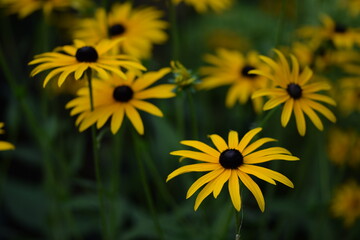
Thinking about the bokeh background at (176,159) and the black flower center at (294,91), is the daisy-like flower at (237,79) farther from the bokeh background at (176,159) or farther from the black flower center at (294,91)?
the black flower center at (294,91)

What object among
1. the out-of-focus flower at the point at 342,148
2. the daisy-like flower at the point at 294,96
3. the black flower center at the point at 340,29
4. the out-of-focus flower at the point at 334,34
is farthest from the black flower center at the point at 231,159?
the out-of-focus flower at the point at 342,148

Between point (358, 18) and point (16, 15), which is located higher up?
point (16, 15)

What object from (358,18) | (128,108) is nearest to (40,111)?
(128,108)

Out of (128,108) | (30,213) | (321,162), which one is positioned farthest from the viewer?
(30,213)

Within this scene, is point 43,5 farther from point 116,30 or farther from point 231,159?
point 231,159

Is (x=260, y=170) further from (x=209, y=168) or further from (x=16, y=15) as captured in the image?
(x=16, y=15)

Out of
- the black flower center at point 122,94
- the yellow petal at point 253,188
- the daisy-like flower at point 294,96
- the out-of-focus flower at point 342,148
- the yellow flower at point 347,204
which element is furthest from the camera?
the out-of-focus flower at point 342,148
